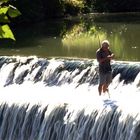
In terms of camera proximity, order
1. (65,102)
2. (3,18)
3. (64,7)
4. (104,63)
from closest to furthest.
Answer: (3,18) → (104,63) → (65,102) → (64,7)

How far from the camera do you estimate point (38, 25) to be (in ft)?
82.9

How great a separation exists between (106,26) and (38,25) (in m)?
4.00

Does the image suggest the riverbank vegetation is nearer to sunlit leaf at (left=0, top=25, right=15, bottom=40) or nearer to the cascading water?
the cascading water

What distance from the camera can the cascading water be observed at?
8.97 m

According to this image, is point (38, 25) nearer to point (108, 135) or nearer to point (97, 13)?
Answer: point (97, 13)

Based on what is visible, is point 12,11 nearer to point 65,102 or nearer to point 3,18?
point 3,18

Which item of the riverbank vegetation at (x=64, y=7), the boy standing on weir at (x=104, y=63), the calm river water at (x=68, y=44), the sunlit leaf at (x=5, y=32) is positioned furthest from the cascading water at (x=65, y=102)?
the riverbank vegetation at (x=64, y=7)

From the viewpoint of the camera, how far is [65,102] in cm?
1008

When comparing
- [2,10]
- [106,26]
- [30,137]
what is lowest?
[30,137]

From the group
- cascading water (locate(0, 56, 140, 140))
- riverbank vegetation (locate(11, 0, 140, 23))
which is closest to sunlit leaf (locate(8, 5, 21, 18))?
cascading water (locate(0, 56, 140, 140))

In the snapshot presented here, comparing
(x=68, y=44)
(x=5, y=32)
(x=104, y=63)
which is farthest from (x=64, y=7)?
(x=5, y=32)

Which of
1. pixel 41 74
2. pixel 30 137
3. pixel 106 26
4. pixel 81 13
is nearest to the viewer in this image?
pixel 30 137

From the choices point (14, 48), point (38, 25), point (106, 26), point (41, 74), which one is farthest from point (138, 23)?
point (41, 74)

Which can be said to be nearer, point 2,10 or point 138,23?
point 2,10
